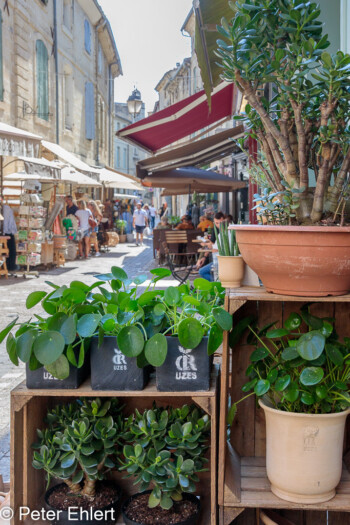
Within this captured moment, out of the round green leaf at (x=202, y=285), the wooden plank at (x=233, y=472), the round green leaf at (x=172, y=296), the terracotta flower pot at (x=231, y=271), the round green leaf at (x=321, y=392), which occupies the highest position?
the terracotta flower pot at (x=231, y=271)

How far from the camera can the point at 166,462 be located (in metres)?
2.23

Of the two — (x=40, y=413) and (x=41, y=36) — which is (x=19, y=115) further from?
(x=40, y=413)

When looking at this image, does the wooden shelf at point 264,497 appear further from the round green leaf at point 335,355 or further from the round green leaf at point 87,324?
the round green leaf at point 87,324

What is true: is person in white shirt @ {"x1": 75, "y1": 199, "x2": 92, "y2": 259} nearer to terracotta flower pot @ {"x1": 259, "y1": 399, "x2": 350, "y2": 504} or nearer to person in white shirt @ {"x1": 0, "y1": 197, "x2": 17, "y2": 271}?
person in white shirt @ {"x1": 0, "y1": 197, "x2": 17, "y2": 271}

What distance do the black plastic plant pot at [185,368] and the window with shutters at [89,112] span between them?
69.5 ft

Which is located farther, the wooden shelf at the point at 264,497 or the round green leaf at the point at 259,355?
the round green leaf at the point at 259,355

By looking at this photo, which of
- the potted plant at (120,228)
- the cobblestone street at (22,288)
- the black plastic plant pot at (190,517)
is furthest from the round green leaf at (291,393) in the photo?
the potted plant at (120,228)

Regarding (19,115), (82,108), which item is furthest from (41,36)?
(82,108)

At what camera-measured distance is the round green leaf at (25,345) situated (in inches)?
84.1

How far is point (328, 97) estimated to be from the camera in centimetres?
193

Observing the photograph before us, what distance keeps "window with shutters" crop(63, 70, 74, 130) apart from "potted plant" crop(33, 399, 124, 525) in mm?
18541

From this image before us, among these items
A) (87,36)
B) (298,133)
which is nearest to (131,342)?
(298,133)

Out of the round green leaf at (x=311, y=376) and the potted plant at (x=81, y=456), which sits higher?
the round green leaf at (x=311, y=376)

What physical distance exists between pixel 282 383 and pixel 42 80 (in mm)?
16347
